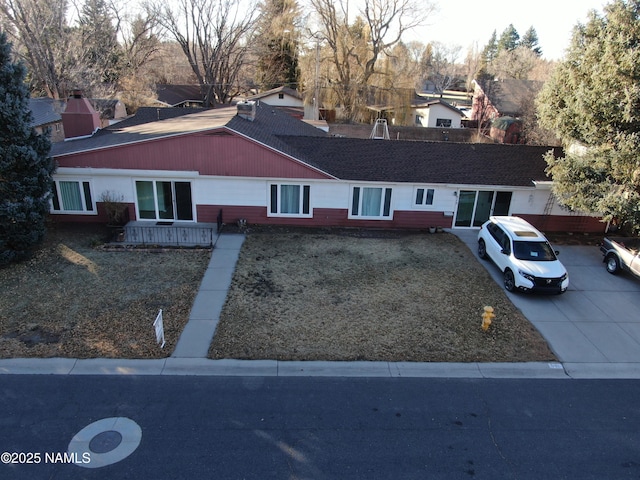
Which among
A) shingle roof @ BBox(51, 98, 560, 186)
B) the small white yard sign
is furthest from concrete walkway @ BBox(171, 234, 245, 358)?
shingle roof @ BBox(51, 98, 560, 186)

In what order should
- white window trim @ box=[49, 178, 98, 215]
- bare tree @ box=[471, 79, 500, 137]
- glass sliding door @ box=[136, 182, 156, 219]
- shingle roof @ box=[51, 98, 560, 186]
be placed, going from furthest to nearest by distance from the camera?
bare tree @ box=[471, 79, 500, 137]
shingle roof @ box=[51, 98, 560, 186]
glass sliding door @ box=[136, 182, 156, 219]
white window trim @ box=[49, 178, 98, 215]

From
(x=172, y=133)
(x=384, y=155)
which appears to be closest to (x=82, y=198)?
(x=172, y=133)

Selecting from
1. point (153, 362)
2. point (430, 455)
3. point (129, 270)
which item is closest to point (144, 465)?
point (153, 362)

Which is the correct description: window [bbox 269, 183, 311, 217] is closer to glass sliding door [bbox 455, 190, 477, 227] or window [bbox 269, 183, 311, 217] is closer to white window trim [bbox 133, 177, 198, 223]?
white window trim [bbox 133, 177, 198, 223]

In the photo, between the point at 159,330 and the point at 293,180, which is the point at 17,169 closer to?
the point at 159,330

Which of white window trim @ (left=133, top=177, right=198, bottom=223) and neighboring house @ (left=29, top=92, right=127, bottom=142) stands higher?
neighboring house @ (left=29, top=92, right=127, bottom=142)

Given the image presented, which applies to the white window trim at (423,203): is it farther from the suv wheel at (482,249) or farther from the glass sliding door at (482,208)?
the suv wheel at (482,249)
